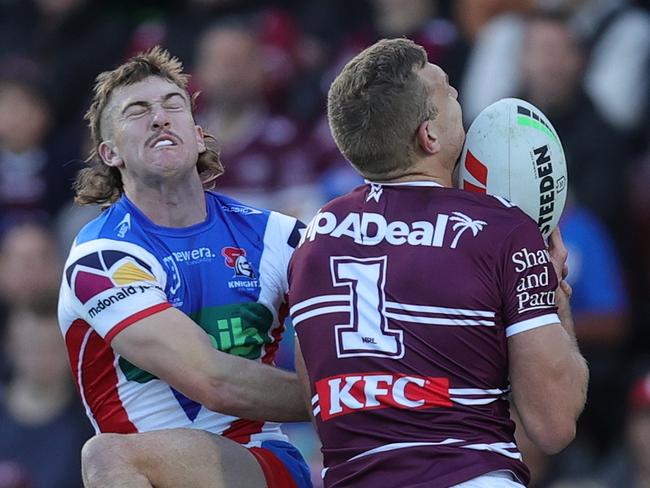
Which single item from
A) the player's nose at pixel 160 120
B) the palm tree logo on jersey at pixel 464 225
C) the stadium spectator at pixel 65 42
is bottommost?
the palm tree logo on jersey at pixel 464 225

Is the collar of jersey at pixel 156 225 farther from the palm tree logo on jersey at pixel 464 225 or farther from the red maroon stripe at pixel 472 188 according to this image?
the palm tree logo on jersey at pixel 464 225

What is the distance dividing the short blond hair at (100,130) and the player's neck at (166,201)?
26 cm

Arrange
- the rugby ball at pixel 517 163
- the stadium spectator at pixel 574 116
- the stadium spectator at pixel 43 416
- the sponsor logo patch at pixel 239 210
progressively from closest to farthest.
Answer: the rugby ball at pixel 517 163 < the sponsor logo patch at pixel 239 210 < the stadium spectator at pixel 574 116 < the stadium spectator at pixel 43 416

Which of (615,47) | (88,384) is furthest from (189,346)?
(615,47)

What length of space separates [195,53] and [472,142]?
6456 millimetres

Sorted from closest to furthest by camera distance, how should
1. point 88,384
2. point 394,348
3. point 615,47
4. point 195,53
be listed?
point 394,348
point 88,384
point 615,47
point 195,53

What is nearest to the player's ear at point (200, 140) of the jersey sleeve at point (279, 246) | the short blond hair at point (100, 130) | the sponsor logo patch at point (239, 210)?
the short blond hair at point (100, 130)

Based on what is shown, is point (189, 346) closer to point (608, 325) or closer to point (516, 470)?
point (516, 470)

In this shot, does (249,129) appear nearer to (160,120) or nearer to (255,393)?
(160,120)

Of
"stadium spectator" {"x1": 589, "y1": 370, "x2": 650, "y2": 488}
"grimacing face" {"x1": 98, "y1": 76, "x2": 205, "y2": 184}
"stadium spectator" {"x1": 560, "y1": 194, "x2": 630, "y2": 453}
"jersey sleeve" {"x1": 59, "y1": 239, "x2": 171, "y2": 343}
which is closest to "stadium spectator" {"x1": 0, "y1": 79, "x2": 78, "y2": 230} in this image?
"stadium spectator" {"x1": 560, "y1": 194, "x2": 630, "y2": 453}

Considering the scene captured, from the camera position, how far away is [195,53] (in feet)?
37.4

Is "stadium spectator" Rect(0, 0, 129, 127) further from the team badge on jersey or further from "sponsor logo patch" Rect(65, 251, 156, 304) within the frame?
"sponsor logo patch" Rect(65, 251, 156, 304)

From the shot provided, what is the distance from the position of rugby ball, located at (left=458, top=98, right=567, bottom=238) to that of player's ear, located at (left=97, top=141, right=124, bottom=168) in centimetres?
147

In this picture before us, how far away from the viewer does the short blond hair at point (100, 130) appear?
19.5ft
